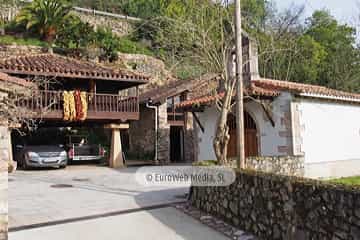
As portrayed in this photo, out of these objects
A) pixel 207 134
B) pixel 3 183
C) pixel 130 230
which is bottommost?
pixel 130 230

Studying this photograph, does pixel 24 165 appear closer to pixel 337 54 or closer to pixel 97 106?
pixel 97 106

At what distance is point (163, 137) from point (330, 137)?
30.3 feet

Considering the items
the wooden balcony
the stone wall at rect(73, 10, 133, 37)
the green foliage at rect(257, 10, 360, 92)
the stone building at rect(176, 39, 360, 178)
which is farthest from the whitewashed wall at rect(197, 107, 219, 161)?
the stone wall at rect(73, 10, 133, 37)

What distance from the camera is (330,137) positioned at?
39.2ft

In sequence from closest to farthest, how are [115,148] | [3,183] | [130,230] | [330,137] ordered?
[3,183]
[130,230]
[330,137]
[115,148]

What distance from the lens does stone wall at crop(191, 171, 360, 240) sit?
384cm

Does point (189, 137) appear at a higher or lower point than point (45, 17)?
lower

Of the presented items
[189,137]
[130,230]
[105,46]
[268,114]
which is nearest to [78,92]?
[268,114]

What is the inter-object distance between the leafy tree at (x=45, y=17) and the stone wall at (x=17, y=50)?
1.76 m

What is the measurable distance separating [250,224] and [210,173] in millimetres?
1580

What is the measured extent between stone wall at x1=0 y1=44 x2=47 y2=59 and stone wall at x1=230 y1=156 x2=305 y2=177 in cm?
1787

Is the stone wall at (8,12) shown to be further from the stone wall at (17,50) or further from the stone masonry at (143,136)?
the stone masonry at (143,136)

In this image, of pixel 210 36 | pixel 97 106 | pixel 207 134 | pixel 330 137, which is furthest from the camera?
pixel 97 106

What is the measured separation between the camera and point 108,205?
742cm
